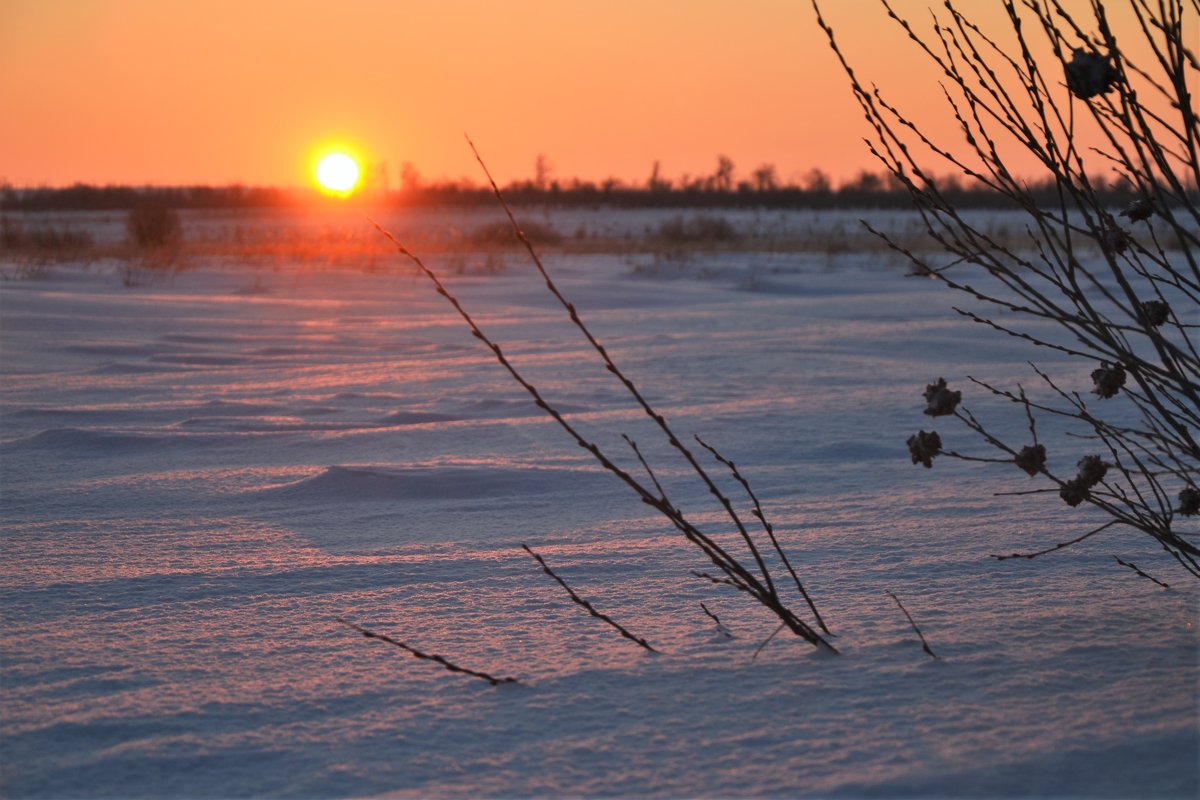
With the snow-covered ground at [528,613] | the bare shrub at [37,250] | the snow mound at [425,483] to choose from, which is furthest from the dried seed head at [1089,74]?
the bare shrub at [37,250]

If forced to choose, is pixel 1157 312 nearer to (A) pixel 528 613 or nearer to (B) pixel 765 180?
(A) pixel 528 613

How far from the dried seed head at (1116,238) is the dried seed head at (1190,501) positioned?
1.42 feet

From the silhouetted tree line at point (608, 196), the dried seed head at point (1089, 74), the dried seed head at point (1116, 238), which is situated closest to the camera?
the dried seed head at point (1089, 74)

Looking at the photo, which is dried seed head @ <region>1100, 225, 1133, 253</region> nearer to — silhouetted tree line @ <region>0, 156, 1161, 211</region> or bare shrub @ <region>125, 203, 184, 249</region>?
bare shrub @ <region>125, 203, 184, 249</region>

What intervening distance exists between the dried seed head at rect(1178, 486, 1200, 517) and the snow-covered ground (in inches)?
7.4

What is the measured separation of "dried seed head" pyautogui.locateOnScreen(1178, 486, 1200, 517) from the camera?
6.34 ft

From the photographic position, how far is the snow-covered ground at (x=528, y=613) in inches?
57.6

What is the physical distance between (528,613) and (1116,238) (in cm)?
121

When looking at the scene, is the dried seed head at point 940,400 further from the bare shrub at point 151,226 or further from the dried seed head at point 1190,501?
the bare shrub at point 151,226

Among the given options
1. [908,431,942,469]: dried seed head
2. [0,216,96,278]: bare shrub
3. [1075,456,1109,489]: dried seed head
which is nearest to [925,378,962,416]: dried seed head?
[908,431,942,469]: dried seed head

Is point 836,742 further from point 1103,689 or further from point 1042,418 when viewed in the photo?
point 1042,418

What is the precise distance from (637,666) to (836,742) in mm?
408

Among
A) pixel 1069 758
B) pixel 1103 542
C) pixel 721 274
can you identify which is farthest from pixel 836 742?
pixel 721 274

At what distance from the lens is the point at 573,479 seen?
11.6 feet
